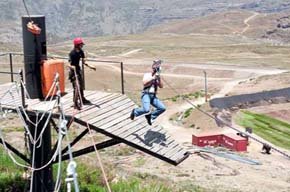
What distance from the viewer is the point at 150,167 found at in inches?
985

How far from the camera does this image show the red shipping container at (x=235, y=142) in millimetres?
28672

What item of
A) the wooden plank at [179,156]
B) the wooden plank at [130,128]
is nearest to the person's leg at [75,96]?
the wooden plank at [130,128]

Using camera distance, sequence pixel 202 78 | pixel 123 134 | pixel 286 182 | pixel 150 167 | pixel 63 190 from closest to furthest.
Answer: pixel 123 134 < pixel 63 190 < pixel 286 182 < pixel 150 167 < pixel 202 78

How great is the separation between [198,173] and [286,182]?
3687 millimetres

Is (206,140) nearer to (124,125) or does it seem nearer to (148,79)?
(124,125)

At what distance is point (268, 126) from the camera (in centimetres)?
3719

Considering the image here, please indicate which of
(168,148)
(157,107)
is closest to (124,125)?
(157,107)

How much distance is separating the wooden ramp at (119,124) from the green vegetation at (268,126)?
19.9m

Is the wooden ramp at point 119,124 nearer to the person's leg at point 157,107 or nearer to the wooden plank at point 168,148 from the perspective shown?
the wooden plank at point 168,148

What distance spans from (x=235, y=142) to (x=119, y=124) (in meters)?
17.2

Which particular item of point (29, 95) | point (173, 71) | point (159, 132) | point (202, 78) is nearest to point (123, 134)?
point (159, 132)

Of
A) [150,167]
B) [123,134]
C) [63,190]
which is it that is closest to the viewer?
[123,134]

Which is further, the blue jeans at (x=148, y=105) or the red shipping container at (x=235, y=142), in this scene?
the red shipping container at (x=235, y=142)

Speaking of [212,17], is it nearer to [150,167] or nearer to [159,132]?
[150,167]
